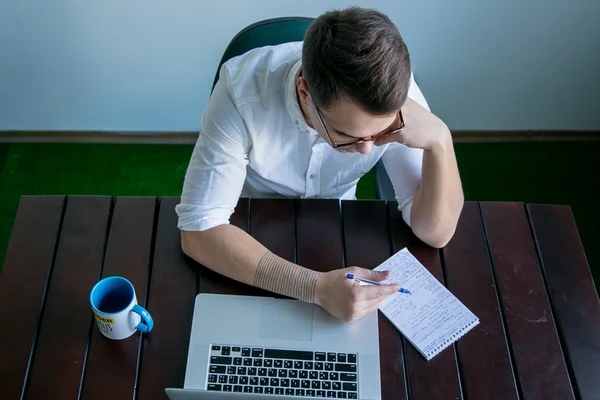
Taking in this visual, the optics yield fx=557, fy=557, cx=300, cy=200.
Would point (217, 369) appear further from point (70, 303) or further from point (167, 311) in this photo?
point (70, 303)

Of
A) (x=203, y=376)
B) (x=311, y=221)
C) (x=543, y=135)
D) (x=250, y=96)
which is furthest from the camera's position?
(x=543, y=135)

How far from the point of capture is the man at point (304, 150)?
100 centimetres

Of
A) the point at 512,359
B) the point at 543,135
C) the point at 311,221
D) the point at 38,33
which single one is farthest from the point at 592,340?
the point at 38,33

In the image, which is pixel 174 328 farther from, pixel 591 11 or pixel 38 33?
pixel 591 11

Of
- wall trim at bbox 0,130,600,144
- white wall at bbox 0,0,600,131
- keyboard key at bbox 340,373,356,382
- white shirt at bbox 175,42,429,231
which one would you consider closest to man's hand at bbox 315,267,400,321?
keyboard key at bbox 340,373,356,382

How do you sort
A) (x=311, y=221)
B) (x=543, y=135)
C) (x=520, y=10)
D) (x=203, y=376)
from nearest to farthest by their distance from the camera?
(x=203, y=376) < (x=311, y=221) < (x=520, y=10) < (x=543, y=135)

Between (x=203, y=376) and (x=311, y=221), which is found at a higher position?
(x=311, y=221)

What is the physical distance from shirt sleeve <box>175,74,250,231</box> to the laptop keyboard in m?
0.28

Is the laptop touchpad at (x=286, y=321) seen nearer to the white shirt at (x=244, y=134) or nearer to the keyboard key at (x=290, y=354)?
the keyboard key at (x=290, y=354)

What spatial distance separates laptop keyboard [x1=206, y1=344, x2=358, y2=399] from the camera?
108cm

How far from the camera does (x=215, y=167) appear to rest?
1183 mm

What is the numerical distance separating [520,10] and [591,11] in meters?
0.26

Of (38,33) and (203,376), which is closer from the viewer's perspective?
(203,376)

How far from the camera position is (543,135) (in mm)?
2420
